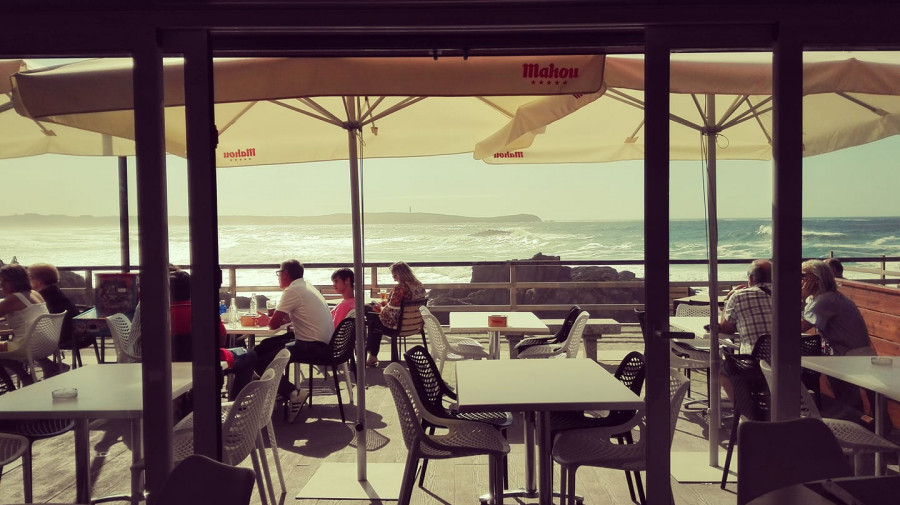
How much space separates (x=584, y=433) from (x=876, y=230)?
1555 mm

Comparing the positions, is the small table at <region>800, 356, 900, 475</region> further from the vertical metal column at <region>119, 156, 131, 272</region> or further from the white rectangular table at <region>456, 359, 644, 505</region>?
the vertical metal column at <region>119, 156, 131, 272</region>

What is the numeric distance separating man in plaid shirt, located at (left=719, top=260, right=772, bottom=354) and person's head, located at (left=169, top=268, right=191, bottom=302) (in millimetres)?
2349

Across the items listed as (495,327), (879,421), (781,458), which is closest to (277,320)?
(495,327)

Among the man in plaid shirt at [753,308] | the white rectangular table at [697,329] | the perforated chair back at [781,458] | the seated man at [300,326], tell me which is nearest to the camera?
the perforated chair back at [781,458]

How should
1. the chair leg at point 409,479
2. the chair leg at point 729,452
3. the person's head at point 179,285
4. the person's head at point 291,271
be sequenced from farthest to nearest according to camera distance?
the person's head at point 291,271 < the chair leg at point 729,452 < the chair leg at point 409,479 < the person's head at point 179,285

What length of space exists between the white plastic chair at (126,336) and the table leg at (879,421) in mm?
3048

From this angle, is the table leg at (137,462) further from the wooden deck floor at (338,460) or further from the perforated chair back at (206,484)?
the perforated chair back at (206,484)

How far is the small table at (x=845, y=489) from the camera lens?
1821mm

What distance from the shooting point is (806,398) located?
10.2 ft

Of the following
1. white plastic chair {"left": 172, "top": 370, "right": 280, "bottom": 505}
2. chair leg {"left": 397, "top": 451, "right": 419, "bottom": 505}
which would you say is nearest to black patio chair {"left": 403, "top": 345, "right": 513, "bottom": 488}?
chair leg {"left": 397, "top": 451, "right": 419, "bottom": 505}

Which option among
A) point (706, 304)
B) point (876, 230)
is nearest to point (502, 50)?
point (876, 230)

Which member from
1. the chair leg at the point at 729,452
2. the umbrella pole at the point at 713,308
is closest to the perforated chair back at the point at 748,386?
the chair leg at the point at 729,452

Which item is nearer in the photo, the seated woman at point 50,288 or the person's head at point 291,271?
the seated woman at point 50,288

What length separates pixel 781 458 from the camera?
7.64 feet
